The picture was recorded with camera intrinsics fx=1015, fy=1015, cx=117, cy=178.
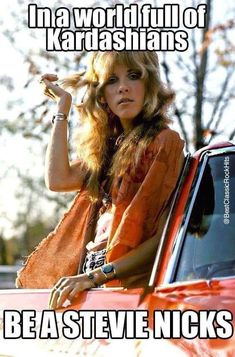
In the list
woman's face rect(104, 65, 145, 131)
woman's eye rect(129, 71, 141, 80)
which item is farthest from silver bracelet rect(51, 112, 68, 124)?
woman's eye rect(129, 71, 141, 80)

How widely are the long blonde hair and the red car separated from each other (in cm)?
26

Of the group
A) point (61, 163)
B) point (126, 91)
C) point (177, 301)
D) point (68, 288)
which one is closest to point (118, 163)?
point (126, 91)

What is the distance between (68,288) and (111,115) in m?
0.88

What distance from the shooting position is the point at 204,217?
11.4 ft

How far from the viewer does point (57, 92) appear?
4281mm

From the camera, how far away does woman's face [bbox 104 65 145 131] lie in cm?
395

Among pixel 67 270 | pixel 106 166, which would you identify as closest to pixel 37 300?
pixel 67 270

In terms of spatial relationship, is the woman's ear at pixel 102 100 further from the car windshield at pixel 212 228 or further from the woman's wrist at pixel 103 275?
the woman's wrist at pixel 103 275

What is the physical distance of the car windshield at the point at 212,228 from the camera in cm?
329

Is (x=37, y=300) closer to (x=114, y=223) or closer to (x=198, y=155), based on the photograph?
(x=114, y=223)

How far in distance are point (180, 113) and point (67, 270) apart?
8409 millimetres

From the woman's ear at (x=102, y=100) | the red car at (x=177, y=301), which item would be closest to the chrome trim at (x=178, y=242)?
the red car at (x=177, y=301)

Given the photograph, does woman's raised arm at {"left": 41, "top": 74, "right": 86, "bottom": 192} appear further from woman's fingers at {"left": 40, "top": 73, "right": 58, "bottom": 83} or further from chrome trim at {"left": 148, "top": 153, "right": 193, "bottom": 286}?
chrome trim at {"left": 148, "top": 153, "right": 193, "bottom": 286}

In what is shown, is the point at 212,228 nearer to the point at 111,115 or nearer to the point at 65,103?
the point at 111,115
